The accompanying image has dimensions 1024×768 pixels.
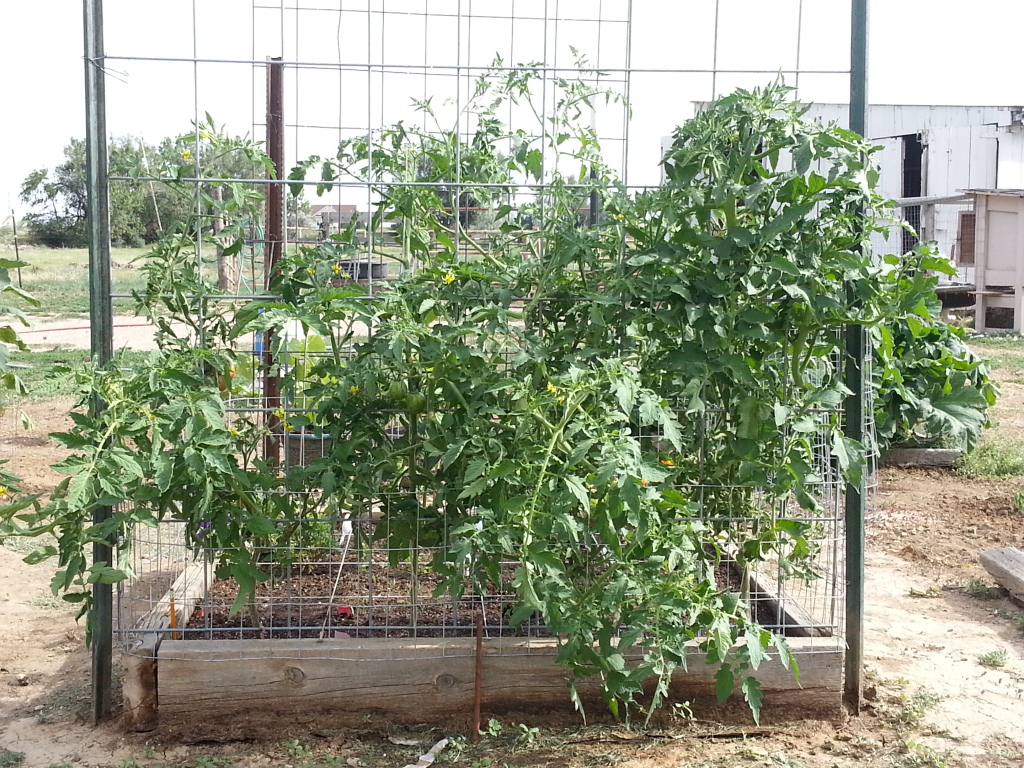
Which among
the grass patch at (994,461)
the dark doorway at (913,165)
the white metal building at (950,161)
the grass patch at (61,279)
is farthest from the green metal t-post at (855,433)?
Answer: the dark doorway at (913,165)

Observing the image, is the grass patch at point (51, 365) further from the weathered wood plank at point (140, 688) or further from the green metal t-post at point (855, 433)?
the green metal t-post at point (855, 433)

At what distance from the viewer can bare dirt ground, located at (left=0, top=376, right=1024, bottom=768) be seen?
3146 millimetres

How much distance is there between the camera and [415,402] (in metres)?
3.12

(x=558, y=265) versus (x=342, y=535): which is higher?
(x=558, y=265)

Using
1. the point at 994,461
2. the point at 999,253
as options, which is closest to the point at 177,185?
the point at 994,461

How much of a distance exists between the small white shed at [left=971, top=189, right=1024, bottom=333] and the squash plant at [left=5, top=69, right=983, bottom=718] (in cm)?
1386

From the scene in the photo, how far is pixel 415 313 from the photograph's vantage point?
124 inches

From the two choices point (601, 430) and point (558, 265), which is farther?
point (558, 265)

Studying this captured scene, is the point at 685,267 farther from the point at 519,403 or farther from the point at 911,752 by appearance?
the point at 911,752

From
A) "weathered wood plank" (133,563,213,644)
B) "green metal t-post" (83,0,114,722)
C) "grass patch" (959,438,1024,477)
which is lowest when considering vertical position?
"weathered wood plank" (133,563,213,644)

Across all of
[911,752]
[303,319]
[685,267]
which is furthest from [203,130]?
[911,752]

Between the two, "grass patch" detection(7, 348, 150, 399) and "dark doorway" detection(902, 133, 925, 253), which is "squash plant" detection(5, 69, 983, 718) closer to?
"grass patch" detection(7, 348, 150, 399)

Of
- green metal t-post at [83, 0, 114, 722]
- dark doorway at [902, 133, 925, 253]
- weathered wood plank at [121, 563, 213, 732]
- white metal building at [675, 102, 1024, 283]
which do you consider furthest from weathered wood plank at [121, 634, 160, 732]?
dark doorway at [902, 133, 925, 253]

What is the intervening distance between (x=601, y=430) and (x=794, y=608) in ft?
4.48
